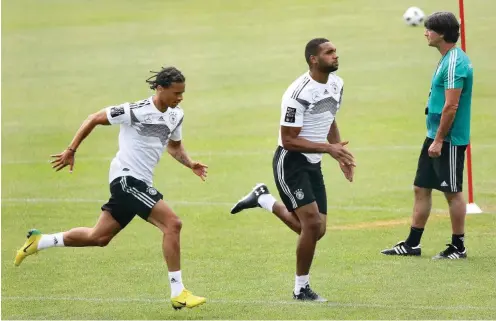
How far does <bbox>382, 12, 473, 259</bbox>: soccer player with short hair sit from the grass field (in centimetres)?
37

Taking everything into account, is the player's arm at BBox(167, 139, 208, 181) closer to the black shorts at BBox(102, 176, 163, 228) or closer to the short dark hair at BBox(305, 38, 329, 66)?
the black shorts at BBox(102, 176, 163, 228)

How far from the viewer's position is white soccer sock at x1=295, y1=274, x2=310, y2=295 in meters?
12.4

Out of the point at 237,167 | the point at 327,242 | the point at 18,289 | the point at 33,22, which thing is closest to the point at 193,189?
the point at 237,167

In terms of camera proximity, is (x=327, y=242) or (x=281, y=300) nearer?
(x=281, y=300)

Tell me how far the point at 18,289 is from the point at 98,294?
1.03 metres

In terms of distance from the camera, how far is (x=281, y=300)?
40.8 ft

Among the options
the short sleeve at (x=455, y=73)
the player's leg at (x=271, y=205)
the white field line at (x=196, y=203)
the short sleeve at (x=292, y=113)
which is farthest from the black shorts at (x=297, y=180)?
the white field line at (x=196, y=203)

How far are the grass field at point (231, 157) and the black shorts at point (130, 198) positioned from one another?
87 cm

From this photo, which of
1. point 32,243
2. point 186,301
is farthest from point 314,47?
point 32,243

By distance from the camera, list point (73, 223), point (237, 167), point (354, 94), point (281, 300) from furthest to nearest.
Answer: point (354, 94) → point (237, 167) → point (73, 223) → point (281, 300)

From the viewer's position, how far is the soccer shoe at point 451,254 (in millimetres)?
14367

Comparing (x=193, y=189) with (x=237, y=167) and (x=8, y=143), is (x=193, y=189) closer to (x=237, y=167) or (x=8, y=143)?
(x=237, y=167)

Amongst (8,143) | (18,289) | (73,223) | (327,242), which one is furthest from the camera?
(8,143)

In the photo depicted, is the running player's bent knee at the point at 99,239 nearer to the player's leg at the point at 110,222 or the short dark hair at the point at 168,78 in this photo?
the player's leg at the point at 110,222
